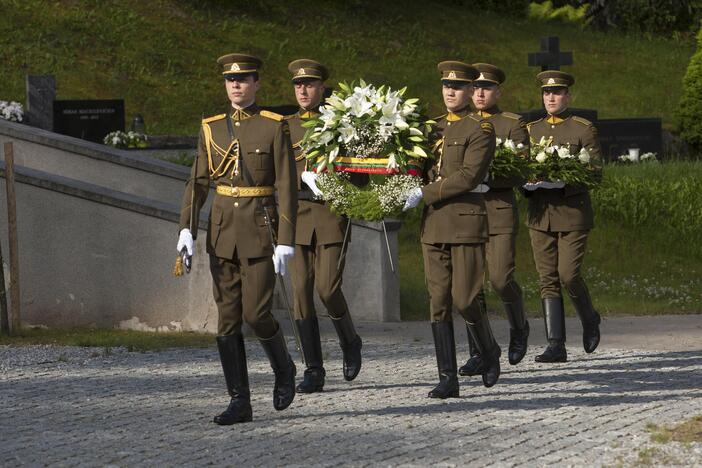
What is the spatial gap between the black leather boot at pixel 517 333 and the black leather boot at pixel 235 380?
120 inches

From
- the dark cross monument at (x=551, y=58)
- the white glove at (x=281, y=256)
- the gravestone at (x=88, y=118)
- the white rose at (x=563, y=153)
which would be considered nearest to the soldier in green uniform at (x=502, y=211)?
the white rose at (x=563, y=153)

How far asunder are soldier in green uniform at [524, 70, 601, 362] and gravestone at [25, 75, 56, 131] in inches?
587

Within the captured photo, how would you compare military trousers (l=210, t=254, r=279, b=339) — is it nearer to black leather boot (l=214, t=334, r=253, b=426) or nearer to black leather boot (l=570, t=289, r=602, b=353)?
black leather boot (l=214, t=334, r=253, b=426)

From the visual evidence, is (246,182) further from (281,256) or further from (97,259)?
(97,259)

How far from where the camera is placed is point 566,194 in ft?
38.2

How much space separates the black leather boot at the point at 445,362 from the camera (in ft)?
31.2

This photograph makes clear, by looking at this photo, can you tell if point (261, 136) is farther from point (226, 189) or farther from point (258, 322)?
point (258, 322)

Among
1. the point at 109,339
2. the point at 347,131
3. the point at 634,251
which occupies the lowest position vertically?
the point at 109,339

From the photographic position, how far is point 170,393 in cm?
995

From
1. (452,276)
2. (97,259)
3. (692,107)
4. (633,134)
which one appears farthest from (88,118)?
(452,276)

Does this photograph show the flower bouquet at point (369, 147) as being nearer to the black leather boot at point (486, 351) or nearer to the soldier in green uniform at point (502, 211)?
the black leather boot at point (486, 351)

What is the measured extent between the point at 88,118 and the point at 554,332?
15157 mm

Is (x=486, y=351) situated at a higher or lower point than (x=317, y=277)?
lower

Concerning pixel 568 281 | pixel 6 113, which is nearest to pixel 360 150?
pixel 568 281
